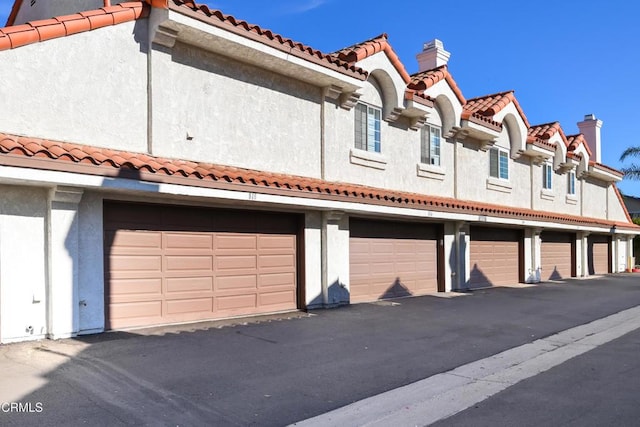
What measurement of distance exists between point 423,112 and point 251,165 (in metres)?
6.33

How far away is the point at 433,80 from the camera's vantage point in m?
16.0

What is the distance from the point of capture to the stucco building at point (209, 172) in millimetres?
8109

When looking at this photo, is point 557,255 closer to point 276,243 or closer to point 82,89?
point 276,243

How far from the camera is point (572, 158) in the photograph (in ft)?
81.8

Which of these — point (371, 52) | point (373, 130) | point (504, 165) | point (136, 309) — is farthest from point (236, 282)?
point (504, 165)

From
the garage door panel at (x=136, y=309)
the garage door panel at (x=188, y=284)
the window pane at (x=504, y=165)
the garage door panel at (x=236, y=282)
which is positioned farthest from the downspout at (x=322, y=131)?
the window pane at (x=504, y=165)

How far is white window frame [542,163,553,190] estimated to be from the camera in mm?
23234

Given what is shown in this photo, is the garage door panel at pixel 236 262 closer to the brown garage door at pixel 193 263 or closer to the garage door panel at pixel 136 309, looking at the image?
the brown garage door at pixel 193 263

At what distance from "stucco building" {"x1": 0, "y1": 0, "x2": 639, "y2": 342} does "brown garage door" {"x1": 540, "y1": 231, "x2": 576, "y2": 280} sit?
631cm

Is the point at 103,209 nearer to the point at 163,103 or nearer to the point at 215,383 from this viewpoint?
the point at 163,103

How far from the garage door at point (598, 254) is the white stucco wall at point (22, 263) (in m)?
26.9

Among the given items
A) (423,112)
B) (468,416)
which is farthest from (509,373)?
(423,112)

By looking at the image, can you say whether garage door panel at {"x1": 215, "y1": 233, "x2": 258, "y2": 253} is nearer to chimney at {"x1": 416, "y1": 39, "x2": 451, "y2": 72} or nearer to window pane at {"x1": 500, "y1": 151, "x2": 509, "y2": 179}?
chimney at {"x1": 416, "y1": 39, "x2": 451, "y2": 72}

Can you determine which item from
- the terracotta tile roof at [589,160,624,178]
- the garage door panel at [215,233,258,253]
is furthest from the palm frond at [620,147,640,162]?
the garage door panel at [215,233,258,253]
